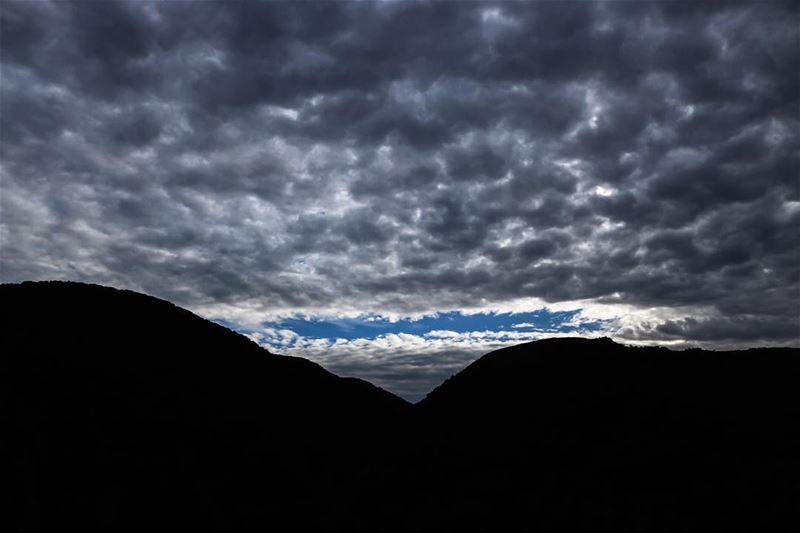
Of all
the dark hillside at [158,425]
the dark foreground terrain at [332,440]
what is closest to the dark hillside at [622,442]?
the dark foreground terrain at [332,440]

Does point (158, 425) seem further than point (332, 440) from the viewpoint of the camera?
No

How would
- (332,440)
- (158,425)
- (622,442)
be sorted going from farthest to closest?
(622,442), (332,440), (158,425)

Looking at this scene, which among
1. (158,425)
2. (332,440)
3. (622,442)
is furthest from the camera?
(622,442)

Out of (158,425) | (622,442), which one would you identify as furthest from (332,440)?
(622,442)

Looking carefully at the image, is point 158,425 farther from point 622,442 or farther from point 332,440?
point 622,442

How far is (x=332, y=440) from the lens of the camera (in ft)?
84.6

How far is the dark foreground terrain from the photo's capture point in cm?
1770

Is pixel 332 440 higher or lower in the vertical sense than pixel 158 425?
lower

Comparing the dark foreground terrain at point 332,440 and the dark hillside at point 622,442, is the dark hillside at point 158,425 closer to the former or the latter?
the dark foreground terrain at point 332,440

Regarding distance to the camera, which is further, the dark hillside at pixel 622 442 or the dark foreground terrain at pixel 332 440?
the dark hillside at pixel 622 442

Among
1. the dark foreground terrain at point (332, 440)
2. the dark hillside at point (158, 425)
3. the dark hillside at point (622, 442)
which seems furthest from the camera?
the dark hillside at point (622, 442)

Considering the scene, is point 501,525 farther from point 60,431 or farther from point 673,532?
point 60,431

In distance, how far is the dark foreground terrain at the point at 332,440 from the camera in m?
17.7

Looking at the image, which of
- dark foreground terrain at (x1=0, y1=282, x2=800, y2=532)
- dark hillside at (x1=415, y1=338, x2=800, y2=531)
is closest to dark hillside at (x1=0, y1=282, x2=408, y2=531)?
dark foreground terrain at (x1=0, y1=282, x2=800, y2=532)
